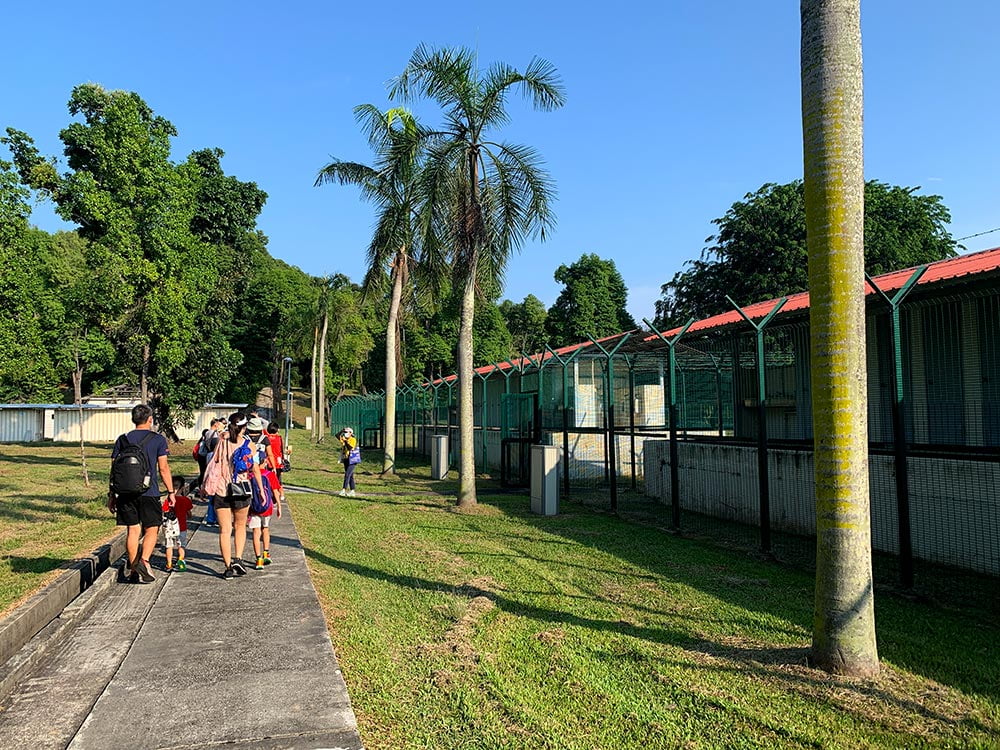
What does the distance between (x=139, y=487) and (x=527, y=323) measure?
194 ft

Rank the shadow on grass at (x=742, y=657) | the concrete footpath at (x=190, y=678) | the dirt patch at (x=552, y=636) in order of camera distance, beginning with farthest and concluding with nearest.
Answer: the dirt patch at (x=552, y=636) < the shadow on grass at (x=742, y=657) < the concrete footpath at (x=190, y=678)

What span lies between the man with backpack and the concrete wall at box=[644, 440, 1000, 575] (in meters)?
7.43

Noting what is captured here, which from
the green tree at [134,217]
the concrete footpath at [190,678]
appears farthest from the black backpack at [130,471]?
the green tree at [134,217]

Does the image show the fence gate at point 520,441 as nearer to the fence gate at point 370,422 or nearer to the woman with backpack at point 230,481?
the woman with backpack at point 230,481

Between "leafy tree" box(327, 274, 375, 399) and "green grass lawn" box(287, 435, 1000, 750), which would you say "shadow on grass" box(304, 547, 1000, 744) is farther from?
"leafy tree" box(327, 274, 375, 399)

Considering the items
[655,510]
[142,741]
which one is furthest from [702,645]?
[655,510]

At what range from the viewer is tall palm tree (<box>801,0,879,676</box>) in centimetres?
443

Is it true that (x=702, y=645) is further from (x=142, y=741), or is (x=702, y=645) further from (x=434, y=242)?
(x=434, y=242)

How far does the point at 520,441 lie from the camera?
52.1ft

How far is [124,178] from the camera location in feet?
60.7

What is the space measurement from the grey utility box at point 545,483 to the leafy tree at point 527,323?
50.6m

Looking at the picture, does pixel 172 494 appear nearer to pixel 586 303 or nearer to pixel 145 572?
pixel 145 572

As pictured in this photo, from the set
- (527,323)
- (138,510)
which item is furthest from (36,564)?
(527,323)

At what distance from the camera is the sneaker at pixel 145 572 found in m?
7.07
